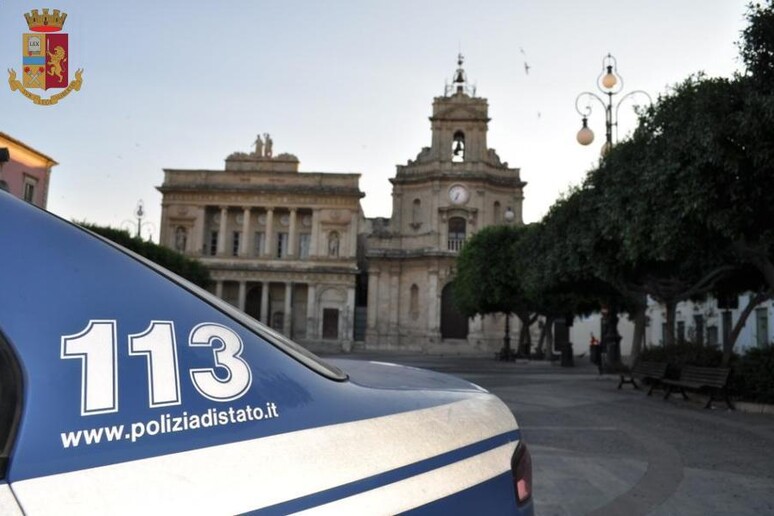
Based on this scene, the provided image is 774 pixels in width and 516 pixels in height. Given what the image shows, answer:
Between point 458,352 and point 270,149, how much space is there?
25531mm

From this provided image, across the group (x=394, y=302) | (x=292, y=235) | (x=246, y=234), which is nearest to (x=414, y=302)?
(x=394, y=302)

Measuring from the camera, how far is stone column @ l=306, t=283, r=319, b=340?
174ft

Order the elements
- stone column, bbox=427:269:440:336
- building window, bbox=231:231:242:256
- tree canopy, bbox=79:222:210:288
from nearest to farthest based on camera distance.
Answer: tree canopy, bbox=79:222:210:288 → stone column, bbox=427:269:440:336 → building window, bbox=231:231:242:256

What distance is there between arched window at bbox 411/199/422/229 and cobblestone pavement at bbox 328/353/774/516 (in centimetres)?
4151

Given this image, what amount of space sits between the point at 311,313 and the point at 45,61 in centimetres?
4954

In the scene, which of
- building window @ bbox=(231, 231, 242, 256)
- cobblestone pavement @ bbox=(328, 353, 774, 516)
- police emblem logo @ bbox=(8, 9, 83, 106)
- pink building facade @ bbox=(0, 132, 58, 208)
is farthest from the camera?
building window @ bbox=(231, 231, 242, 256)

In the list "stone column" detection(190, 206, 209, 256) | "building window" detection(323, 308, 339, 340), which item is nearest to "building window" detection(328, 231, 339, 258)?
"building window" detection(323, 308, 339, 340)

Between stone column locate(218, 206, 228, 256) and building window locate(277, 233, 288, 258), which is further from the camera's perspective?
building window locate(277, 233, 288, 258)

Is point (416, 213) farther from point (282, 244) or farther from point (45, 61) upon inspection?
point (45, 61)

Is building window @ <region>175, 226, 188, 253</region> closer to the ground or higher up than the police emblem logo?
higher up

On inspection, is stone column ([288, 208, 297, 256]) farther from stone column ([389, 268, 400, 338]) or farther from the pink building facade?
the pink building facade

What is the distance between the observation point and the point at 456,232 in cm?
5375

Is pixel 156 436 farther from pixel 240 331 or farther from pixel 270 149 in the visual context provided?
pixel 270 149

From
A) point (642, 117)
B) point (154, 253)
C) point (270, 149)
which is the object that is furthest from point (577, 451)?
point (270, 149)
